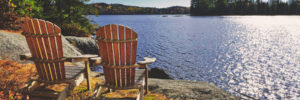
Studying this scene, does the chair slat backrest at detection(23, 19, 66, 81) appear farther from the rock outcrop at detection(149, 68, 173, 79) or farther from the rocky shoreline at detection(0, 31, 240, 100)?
the rock outcrop at detection(149, 68, 173, 79)

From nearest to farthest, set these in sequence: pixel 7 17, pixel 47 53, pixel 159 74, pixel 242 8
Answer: pixel 47 53 < pixel 7 17 < pixel 159 74 < pixel 242 8

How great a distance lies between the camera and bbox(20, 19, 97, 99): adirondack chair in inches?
132

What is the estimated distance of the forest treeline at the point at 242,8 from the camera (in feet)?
300

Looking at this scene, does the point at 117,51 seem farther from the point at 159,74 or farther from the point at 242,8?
the point at 242,8

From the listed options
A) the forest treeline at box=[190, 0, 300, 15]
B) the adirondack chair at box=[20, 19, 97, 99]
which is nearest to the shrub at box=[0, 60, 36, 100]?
the adirondack chair at box=[20, 19, 97, 99]

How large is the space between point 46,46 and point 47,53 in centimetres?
15

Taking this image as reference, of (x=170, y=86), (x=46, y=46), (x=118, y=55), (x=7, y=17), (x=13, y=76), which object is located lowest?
(x=170, y=86)

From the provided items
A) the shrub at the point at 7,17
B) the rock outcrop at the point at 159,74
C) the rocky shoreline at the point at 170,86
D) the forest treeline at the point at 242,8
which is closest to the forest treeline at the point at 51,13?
the shrub at the point at 7,17

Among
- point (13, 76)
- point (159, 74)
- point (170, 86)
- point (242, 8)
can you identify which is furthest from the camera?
point (242, 8)

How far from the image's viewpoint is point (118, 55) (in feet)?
11.1

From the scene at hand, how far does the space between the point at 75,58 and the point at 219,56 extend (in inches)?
629

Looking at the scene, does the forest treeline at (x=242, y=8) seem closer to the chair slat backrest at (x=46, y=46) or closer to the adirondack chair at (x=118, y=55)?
the adirondack chair at (x=118, y=55)

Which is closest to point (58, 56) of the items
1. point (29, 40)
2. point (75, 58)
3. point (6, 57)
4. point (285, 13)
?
point (75, 58)

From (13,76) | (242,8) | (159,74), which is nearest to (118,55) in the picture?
(13,76)
